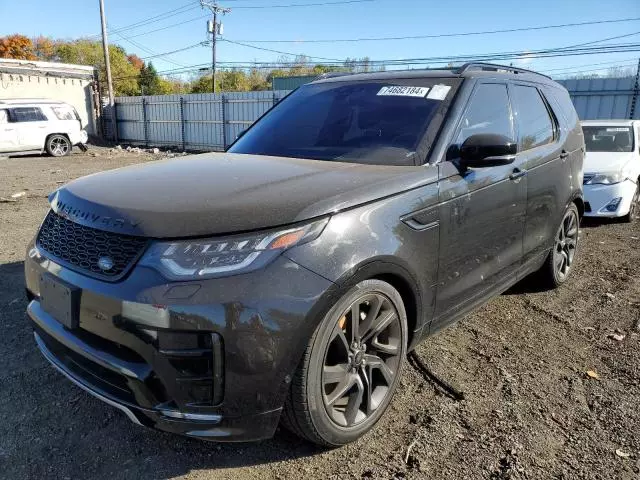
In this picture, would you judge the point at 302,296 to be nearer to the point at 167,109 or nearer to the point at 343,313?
the point at 343,313

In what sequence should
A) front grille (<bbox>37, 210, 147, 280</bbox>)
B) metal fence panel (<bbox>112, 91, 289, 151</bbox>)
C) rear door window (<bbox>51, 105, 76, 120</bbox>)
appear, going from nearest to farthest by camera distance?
front grille (<bbox>37, 210, 147, 280</bbox>) < rear door window (<bbox>51, 105, 76, 120</bbox>) < metal fence panel (<bbox>112, 91, 289, 151</bbox>)

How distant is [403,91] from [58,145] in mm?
19395

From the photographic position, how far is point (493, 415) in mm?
2705

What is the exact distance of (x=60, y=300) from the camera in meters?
2.24

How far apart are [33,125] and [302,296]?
65.4 ft

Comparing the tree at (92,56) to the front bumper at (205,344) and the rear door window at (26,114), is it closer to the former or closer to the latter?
the rear door window at (26,114)

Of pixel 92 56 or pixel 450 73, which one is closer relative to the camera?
pixel 450 73

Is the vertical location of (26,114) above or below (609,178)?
above

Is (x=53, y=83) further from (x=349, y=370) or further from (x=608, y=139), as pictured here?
(x=349, y=370)

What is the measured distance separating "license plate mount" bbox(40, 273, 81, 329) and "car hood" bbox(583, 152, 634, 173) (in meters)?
7.10

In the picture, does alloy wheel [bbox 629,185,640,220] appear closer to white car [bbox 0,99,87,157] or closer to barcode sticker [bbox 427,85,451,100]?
barcode sticker [bbox 427,85,451,100]

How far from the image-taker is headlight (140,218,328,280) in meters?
1.94

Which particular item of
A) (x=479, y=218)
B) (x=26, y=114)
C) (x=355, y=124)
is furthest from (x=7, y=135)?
(x=479, y=218)

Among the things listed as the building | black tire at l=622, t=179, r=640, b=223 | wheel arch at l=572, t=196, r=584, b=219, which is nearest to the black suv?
wheel arch at l=572, t=196, r=584, b=219
